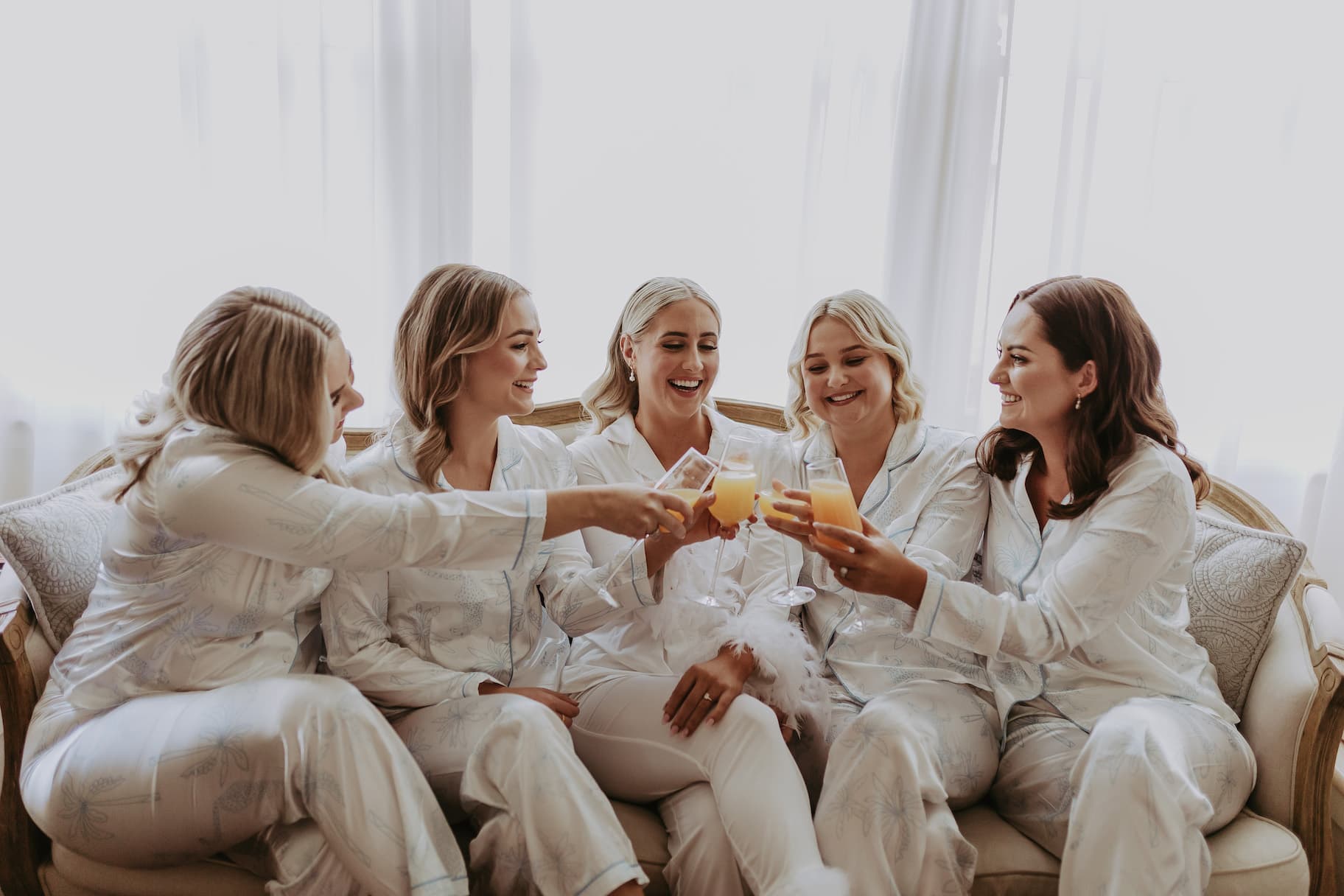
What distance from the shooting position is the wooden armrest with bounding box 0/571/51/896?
1757mm

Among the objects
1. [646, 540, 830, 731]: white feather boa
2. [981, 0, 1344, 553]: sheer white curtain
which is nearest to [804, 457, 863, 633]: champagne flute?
[646, 540, 830, 731]: white feather boa

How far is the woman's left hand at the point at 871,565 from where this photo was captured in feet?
5.93

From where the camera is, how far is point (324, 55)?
2.99 meters

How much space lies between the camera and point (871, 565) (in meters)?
1.81

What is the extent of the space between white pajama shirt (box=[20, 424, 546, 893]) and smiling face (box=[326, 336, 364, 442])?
0.73ft

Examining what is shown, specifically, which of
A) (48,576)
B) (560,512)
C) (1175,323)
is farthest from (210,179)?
(1175,323)

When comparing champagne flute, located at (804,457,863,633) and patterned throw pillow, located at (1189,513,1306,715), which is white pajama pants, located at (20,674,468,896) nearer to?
champagne flute, located at (804,457,863,633)

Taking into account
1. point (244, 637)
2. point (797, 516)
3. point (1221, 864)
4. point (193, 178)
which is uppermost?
point (193, 178)

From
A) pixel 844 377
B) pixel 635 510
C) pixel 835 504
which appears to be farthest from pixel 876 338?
pixel 635 510

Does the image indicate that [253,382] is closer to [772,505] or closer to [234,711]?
[234,711]

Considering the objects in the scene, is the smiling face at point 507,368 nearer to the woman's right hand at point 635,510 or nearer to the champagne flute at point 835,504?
the woman's right hand at point 635,510

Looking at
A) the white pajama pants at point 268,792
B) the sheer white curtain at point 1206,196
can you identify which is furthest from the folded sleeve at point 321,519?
the sheer white curtain at point 1206,196

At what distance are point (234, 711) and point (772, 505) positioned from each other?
1016 mm

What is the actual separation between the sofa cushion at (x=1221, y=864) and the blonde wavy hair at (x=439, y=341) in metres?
1.33
